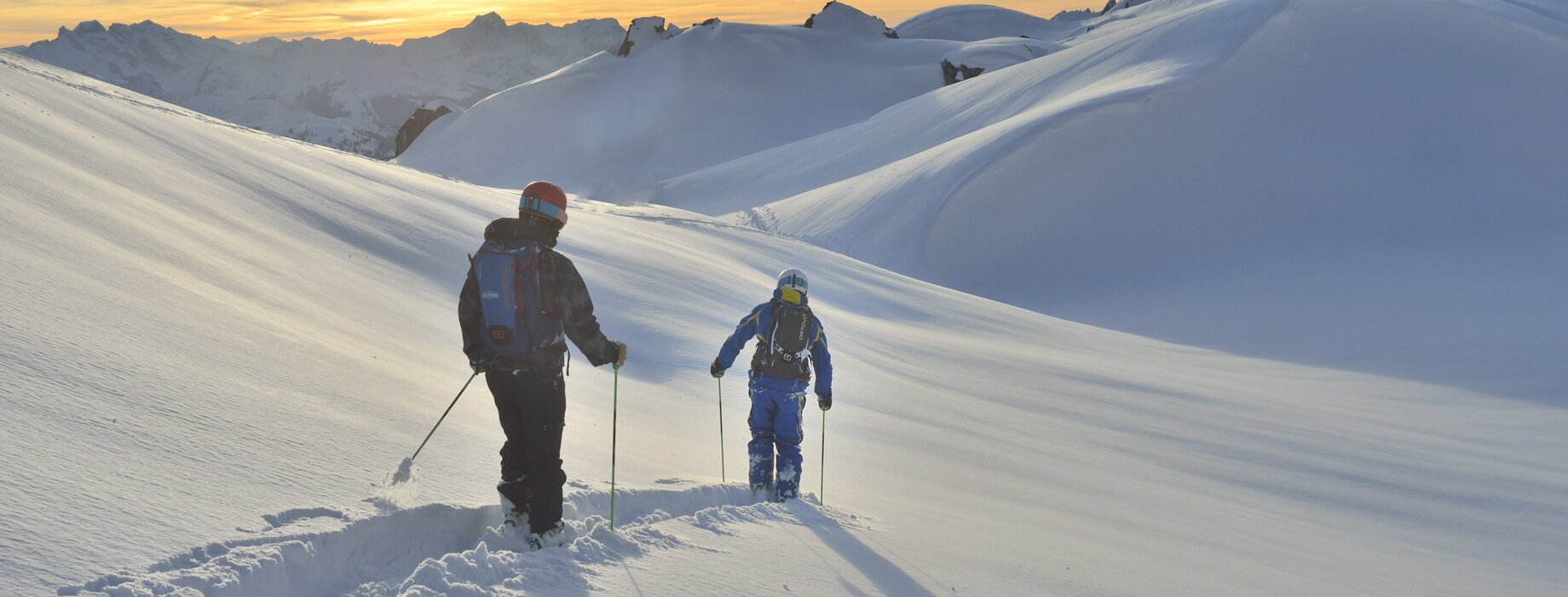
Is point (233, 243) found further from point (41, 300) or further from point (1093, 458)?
point (1093, 458)

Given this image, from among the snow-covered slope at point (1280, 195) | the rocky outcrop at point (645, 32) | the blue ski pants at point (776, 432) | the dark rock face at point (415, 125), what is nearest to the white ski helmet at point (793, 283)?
the blue ski pants at point (776, 432)

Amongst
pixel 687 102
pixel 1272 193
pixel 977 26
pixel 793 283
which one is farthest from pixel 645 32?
pixel 793 283

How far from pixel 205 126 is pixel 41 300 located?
13.5m

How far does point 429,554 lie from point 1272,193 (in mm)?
32810

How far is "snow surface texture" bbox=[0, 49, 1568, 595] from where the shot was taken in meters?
4.09

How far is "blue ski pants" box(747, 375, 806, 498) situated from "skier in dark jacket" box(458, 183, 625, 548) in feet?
7.33

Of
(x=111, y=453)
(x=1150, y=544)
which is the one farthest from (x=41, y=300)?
(x=1150, y=544)

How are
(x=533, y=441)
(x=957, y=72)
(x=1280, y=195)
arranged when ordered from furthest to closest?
(x=957, y=72), (x=1280, y=195), (x=533, y=441)

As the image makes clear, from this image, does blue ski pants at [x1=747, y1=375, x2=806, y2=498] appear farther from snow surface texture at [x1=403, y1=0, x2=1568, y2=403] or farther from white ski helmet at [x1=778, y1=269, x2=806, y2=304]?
snow surface texture at [x1=403, y1=0, x2=1568, y2=403]

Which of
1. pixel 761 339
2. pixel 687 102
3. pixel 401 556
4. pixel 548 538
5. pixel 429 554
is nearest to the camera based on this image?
pixel 401 556

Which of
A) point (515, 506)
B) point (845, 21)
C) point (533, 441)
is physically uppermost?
point (845, 21)

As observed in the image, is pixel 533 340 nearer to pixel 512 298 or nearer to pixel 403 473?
pixel 512 298

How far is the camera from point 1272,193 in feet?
106

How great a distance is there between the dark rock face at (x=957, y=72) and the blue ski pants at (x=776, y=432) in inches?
3136
